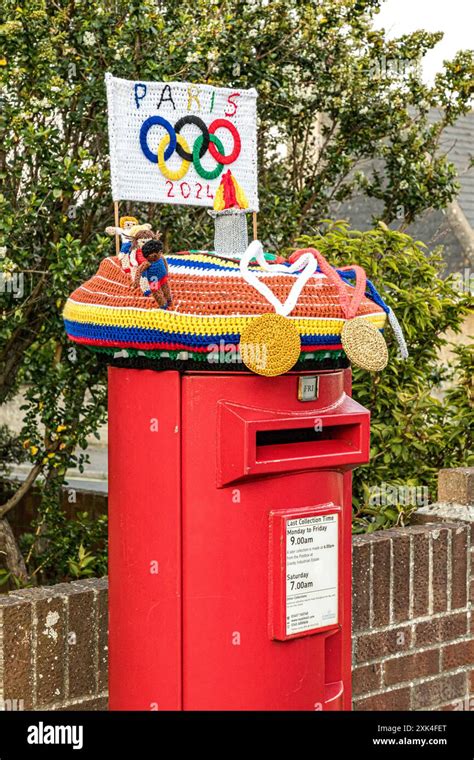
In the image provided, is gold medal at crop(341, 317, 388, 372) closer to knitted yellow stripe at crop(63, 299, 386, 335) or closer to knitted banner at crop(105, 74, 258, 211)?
knitted yellow stripe at crop(63, 299, 386, 335)

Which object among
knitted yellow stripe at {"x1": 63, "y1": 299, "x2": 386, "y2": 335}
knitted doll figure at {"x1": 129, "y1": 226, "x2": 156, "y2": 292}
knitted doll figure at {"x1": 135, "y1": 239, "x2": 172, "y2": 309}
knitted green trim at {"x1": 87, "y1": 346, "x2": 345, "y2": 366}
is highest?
knitted doll figure at {"x1": 129, "y1": 226, "x2": 156, "y2": 292}

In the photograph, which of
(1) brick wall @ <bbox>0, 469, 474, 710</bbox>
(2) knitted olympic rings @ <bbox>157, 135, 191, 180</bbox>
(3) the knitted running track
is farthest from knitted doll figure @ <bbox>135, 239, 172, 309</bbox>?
(1) brick wall @ <bbox>0, 469, 474, 710</bbox>

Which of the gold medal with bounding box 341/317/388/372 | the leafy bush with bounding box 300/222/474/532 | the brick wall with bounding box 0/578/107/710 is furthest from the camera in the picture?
the leafy bush with bounding box 300/222/474/532

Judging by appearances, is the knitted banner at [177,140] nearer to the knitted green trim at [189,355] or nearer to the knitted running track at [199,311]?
the knitted running track at [199,311]

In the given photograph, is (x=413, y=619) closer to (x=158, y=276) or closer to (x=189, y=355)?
(x=189, y=355)

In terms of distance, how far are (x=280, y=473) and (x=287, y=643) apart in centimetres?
46

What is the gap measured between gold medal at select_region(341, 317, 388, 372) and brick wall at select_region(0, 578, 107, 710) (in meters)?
1.07

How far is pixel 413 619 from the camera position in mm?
3922

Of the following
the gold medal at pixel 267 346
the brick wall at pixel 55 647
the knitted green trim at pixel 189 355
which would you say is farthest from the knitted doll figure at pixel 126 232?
the brick wall at pixel 55 647

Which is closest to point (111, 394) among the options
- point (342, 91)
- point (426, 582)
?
point (426, 582)

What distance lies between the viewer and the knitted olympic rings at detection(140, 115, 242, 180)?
3.04 m

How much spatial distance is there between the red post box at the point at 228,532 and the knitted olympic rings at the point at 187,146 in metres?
0.69

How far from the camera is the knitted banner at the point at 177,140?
3.00 m
